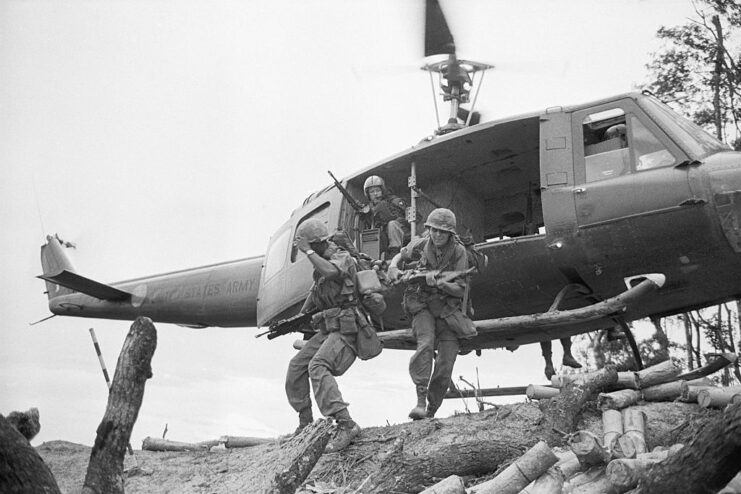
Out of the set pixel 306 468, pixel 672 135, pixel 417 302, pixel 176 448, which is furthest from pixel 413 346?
pixel 306 468

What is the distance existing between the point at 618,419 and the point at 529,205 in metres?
3.92

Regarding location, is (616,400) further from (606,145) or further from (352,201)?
(352,201)

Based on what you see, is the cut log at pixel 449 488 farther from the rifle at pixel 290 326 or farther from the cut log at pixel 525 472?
the rifle at pixel 290 326

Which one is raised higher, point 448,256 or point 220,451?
point 448,256

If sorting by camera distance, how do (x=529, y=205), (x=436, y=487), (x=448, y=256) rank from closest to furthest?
(x=436, y=487) → (x=448, y=256) → (x=529, y=205)

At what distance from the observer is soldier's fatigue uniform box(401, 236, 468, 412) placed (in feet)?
27.1

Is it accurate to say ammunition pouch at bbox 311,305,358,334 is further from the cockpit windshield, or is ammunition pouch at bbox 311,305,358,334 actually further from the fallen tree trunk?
the cockpit windshield

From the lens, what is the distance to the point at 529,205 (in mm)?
10805

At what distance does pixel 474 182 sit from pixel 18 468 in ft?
24.4

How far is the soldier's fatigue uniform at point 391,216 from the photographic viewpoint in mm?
10055

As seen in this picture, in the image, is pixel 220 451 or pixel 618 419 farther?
pixel 220 451

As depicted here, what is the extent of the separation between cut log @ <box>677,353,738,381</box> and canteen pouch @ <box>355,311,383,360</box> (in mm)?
2755

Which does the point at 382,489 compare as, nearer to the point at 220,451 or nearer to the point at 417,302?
the point at 417,302

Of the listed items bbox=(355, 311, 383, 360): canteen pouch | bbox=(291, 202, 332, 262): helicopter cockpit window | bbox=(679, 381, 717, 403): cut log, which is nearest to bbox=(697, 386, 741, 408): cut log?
bbox=(679, 381, 717, 403): cut log
